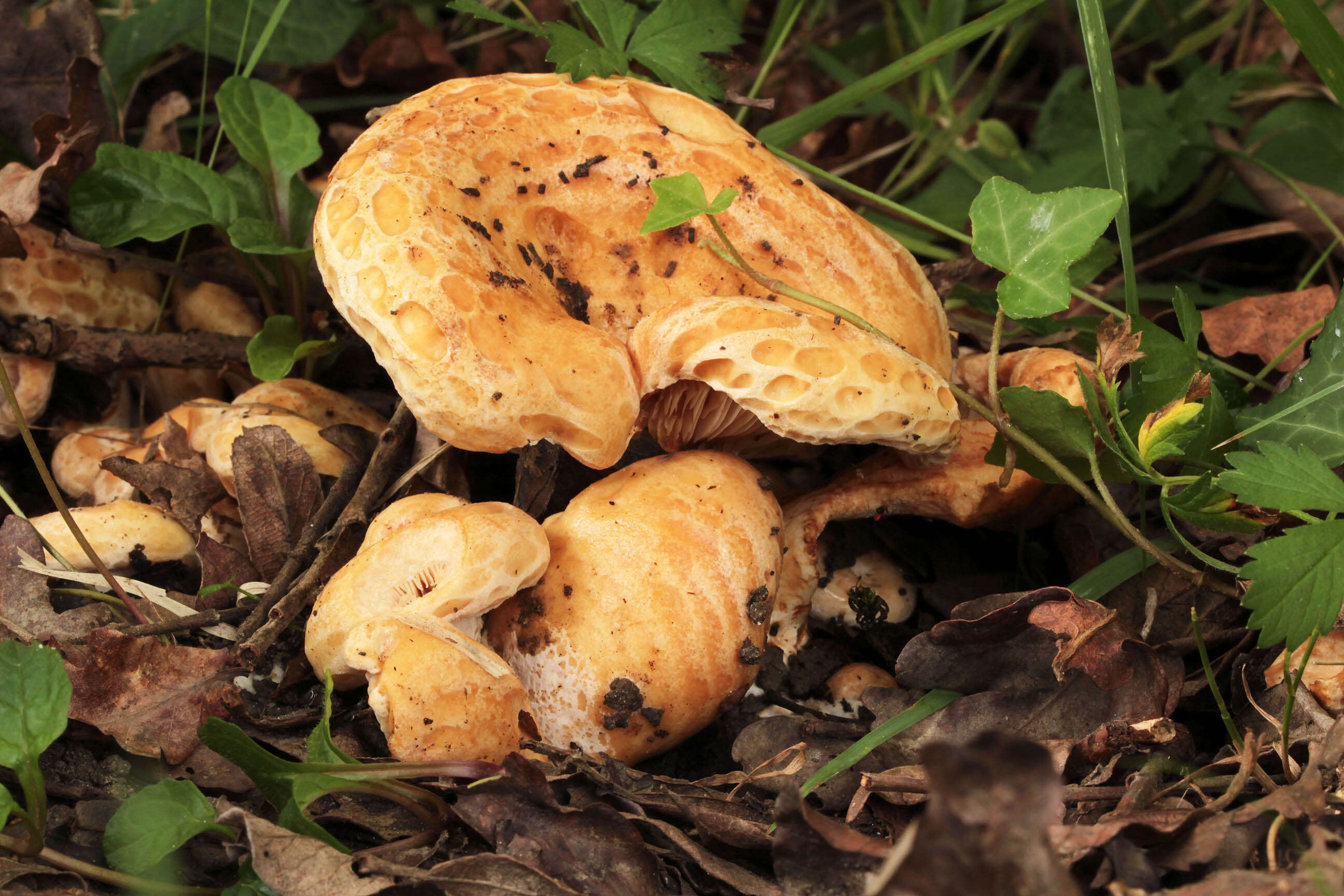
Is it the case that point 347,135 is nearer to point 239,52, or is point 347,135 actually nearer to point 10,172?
point 239,52

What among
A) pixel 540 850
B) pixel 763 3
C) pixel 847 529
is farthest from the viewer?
pixel 763 3

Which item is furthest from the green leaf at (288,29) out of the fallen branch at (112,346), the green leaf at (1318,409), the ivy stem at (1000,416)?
the green leaf at (1318,409)

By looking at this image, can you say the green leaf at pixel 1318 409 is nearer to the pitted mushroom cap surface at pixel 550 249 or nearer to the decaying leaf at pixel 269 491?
the pitted mushroom cap surface at pixel 550 249

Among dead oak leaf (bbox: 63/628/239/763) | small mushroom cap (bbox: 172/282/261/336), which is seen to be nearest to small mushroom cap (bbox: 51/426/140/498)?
small mushroom cap (bbox: 172/282/261/336)

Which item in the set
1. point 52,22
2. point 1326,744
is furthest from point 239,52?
point 1326,744

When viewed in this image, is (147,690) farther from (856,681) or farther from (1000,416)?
(1000,416)

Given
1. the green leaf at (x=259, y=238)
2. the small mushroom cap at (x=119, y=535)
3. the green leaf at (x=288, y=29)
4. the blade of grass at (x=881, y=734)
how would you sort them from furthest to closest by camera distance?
the green leaf at (x=288, y=29)
the green leaf at (x=259, y=238)
the small mushroom cap at (x=119, y=535)
the blade of grass at (x=881, y=734)
